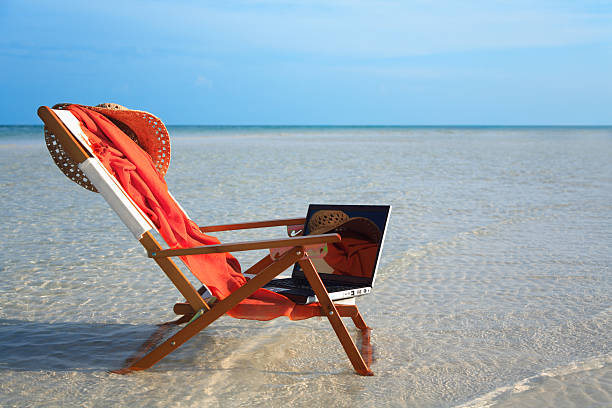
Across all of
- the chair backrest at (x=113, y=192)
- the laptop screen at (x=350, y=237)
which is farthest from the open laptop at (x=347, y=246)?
the chair backrest at (x=113, y=192)

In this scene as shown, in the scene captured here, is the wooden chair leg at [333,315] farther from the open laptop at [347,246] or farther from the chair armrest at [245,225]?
the chair armrest at [245,225]

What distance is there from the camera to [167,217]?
3.55 m

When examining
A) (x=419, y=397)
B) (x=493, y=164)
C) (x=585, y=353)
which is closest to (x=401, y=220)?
(x=585, y=353)

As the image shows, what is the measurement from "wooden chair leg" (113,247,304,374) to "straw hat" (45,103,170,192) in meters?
1.12

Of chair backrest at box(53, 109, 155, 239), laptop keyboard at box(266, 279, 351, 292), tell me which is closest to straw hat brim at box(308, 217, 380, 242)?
laptop keyboard at box(266, 279, 351, 292)

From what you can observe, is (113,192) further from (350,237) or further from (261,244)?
A: (350,237)

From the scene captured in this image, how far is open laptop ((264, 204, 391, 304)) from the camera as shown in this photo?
362 centimetres

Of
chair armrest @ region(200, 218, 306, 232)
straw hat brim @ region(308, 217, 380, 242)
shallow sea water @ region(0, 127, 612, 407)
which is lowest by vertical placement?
shallow sea water @ region(0, 127, 612, 407)

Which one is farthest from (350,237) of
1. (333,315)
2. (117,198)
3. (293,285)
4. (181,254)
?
(117,198)

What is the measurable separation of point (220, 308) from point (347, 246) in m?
1.07

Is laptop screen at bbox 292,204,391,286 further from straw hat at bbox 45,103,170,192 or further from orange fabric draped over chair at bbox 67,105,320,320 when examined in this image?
straw hat at bbox 45,103,170,192

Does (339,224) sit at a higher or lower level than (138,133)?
lower

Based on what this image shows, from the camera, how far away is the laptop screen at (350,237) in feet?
12.1

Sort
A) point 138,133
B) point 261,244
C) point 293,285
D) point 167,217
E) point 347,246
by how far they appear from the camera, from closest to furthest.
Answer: point 261,244, point 167,217, point 293,285, point 347,246, point 138,133
